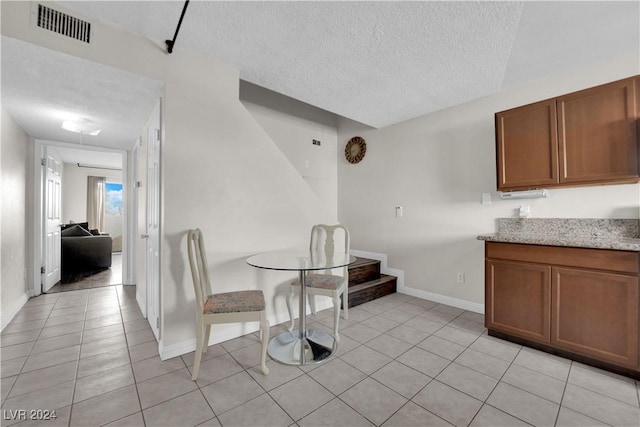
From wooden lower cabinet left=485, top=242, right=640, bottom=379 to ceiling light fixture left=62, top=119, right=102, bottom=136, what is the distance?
421 centimetres

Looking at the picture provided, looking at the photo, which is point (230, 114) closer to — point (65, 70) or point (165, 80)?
point (165, 80)

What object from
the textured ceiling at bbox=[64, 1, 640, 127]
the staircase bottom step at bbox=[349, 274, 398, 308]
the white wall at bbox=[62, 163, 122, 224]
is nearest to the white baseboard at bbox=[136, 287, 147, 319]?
the staircase bottom step at bbox=[349, 274, 398, 308]

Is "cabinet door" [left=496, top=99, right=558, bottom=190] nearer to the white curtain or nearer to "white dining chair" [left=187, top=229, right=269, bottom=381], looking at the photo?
"white dining chair" [left=187, top=229, right=269, bottom=381]

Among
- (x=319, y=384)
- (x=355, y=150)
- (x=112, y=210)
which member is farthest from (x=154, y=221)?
(x=112, y=210)

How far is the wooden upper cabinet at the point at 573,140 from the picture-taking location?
1.99 meters

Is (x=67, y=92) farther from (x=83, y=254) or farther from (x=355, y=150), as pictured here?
(x=83, y=254)

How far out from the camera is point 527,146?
2.46 m

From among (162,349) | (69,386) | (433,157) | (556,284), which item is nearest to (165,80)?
(162,349)

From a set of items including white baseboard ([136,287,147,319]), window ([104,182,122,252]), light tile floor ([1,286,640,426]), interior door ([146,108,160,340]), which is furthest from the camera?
A: window ([104,182,122,252])

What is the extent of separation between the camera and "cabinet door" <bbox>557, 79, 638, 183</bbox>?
6.49 feet

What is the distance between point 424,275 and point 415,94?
2.20 m

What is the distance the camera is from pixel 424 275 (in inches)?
138

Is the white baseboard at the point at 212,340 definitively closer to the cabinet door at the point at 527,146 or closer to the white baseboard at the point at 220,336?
the white baseboard at the point at 220,336

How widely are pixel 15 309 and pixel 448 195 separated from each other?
502cm
